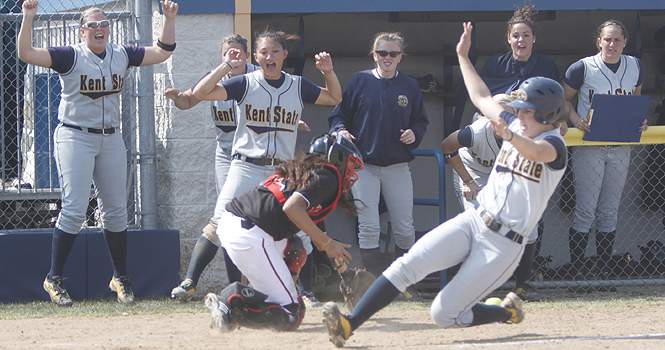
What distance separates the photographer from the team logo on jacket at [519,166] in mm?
2996

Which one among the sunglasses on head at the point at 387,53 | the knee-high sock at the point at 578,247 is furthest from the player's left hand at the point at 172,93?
the knee-high sock at the point at 578,247

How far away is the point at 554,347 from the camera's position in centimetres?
305

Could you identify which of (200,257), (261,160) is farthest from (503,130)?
(200,257)

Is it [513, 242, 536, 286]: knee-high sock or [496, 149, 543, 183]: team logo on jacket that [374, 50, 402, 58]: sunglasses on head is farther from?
[496, 149, 543, 183]: team logo on jacket

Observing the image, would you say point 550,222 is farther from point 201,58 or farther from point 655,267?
point 201,58

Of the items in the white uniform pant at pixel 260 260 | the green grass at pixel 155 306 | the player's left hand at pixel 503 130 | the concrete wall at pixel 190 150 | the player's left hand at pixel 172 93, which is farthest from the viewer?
the concrete wall at pixel 190 150

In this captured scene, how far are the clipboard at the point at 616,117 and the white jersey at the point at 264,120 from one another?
85.3 inches

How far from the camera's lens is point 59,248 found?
434 centimetres

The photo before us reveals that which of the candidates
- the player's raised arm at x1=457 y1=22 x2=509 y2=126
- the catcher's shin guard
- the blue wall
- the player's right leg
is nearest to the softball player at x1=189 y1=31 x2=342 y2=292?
the catcher's shin guard

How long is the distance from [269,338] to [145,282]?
6.32 feet

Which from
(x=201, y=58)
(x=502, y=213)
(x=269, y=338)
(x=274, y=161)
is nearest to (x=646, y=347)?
(x=502, y=213)

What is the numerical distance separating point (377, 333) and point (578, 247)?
226cm

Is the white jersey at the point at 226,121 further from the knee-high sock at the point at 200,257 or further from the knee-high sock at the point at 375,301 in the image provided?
the knee-high sock at the point at 375,301

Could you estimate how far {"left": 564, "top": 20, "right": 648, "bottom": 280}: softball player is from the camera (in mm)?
4918
